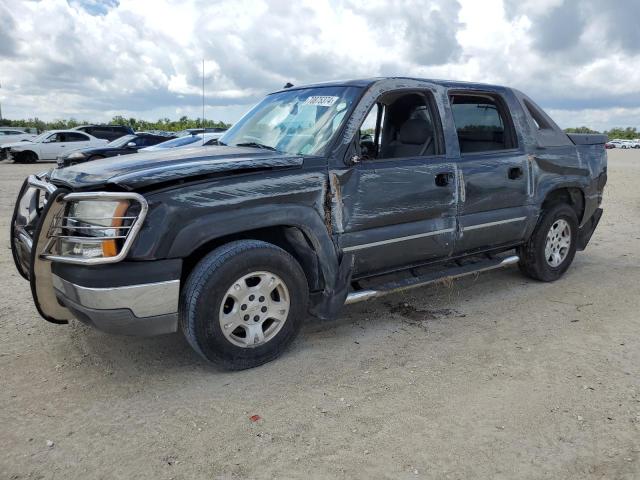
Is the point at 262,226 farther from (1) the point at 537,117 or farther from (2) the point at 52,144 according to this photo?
(2) the point at 52,144

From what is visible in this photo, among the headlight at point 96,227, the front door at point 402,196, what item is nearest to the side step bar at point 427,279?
the front door at point 402,196

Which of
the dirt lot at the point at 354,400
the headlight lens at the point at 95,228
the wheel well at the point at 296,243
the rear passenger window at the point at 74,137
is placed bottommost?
the dirt lot at the point at 354,400

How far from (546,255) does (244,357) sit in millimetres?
3302

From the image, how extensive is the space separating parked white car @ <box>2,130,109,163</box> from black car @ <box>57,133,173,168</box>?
5.41m

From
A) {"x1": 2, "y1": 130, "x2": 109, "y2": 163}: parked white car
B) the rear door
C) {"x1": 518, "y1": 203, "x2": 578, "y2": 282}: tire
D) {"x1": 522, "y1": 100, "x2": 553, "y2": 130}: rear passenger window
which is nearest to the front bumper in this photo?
the rear door

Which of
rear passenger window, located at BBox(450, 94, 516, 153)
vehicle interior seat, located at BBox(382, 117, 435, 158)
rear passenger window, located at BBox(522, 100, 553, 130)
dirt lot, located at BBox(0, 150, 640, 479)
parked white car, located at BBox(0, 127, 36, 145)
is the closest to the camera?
dirt lot, located at BBox(0, 150, 640, 479)

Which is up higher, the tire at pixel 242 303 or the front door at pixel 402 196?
the front door at pixel 402 196

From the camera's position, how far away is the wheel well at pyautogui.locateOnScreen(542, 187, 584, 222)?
17.2 feet

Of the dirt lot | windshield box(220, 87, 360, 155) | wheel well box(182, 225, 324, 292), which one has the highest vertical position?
windshield box(220, 87, 360, 155)

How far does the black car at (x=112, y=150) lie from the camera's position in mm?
15078

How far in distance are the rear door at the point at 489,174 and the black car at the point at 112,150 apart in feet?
37.9

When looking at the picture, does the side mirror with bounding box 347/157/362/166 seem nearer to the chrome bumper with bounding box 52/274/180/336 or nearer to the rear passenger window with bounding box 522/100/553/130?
the chrome bumper with bounding box 52/274/180/336

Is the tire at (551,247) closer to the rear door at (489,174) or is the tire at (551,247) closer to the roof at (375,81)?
the rear door at (489,174)

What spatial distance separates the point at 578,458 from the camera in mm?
2582
